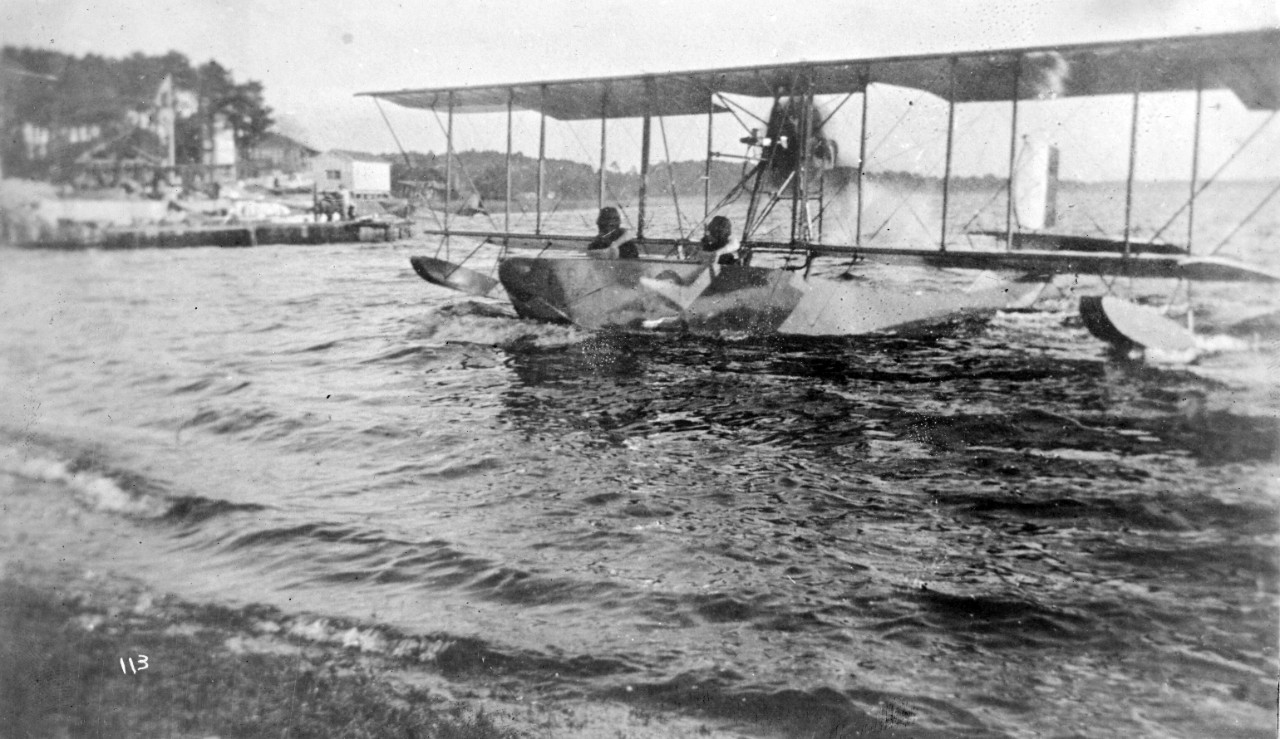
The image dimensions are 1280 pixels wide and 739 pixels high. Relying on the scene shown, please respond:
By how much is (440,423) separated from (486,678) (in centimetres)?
559

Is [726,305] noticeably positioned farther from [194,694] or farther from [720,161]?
[194,694]

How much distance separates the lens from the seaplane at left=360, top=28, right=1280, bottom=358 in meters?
12.1

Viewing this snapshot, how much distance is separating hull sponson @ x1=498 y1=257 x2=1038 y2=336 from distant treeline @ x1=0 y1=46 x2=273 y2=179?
19.6ft

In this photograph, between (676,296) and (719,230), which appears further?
(676,296)

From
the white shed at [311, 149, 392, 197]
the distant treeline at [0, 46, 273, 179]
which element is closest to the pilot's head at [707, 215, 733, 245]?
the distant treeline at [0, 46, 273, 179]

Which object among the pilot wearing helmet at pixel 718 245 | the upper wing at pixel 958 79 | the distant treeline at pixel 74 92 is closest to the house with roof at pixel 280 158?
the upper wing at pixel 958 79

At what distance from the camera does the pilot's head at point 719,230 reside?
14.4 meters

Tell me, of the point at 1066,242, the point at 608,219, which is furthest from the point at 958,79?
the point at 1066,242

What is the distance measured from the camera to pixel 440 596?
203 inches

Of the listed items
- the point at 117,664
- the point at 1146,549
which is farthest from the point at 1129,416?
the point at 117,664

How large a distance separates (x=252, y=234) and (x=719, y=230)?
99.7 ft

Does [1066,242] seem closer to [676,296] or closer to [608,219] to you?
[676,296]

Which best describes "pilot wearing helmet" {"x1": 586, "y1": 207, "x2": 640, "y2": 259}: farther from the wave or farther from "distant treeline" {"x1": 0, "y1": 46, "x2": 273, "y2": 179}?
the wave

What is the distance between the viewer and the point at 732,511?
6551 millimetres
